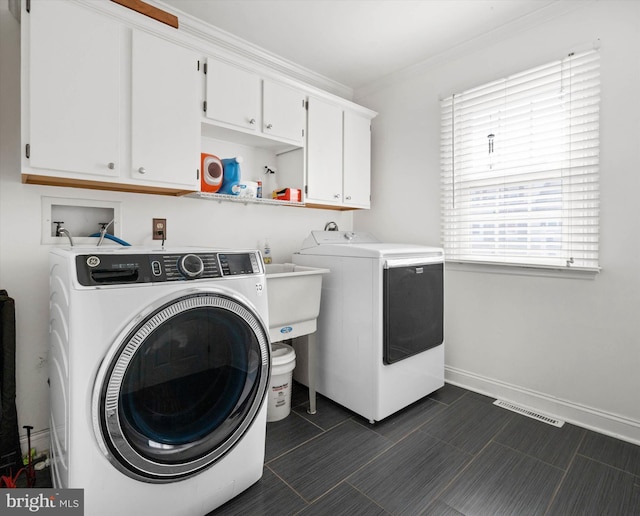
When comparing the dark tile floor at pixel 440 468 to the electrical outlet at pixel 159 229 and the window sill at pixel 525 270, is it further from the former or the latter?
the electrical outlet at pixel 159 229

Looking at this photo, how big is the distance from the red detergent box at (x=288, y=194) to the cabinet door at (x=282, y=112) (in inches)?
13.8

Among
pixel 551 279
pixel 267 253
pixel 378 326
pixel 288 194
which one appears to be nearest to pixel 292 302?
pixel 378 326

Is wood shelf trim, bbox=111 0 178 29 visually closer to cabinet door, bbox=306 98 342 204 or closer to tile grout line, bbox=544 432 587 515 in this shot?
cabinet door, bbox=306 98 342 204

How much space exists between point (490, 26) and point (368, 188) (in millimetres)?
1371

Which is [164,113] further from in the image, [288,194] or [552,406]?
[552,406]

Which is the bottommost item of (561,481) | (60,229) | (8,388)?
(561,481)

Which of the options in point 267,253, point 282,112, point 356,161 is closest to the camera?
point 282,112

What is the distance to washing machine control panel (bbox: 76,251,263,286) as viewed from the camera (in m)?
1.11

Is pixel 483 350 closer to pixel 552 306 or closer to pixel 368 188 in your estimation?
pixel 552 306

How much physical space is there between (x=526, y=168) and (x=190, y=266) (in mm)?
2162

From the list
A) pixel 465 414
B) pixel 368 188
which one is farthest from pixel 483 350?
pixel 368 188

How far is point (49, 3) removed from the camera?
1.49m

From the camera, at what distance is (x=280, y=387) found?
214cm

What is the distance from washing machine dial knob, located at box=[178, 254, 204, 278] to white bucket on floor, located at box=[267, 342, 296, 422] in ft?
3.23
